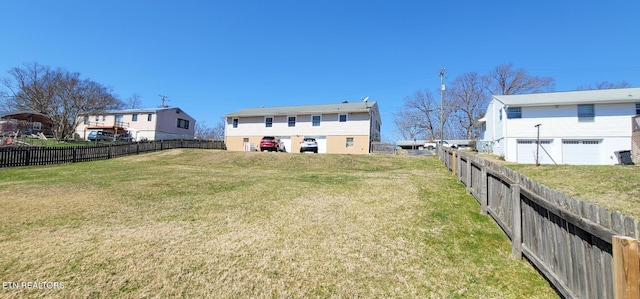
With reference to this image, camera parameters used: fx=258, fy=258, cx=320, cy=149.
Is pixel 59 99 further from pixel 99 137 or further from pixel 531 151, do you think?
pixel 531 151

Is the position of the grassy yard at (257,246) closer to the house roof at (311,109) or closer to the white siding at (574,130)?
the white siding at (574,130)

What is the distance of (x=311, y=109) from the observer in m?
30.2

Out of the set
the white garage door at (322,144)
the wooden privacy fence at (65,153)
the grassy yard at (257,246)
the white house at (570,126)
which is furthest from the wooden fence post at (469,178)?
the wooden privacy fence at (65,153)

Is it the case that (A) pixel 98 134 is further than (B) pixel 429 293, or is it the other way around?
(A) pixel 98 134

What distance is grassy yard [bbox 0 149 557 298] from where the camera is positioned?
299 cm

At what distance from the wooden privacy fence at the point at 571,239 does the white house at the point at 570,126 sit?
21.1 metres

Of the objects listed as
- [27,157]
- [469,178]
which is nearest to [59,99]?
[27,157]

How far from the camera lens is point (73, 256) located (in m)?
3.52

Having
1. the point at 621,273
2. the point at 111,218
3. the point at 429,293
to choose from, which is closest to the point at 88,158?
the point at 111,218

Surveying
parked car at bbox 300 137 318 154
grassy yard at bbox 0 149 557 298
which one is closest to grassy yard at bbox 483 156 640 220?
grassy yard at bbox 0 149 557 298

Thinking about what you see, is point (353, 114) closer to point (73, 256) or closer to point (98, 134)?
point (73, 256)

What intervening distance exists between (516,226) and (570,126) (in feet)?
76.9

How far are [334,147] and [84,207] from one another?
23.1 metres

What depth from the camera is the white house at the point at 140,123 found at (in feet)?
128
